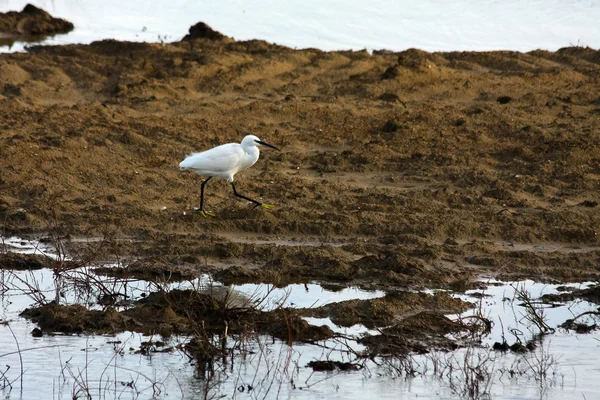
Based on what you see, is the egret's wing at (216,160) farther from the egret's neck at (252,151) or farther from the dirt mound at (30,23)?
the dirt mound at (30,23)

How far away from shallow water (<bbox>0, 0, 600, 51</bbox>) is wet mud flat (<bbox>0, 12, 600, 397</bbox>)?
3538 millimetres

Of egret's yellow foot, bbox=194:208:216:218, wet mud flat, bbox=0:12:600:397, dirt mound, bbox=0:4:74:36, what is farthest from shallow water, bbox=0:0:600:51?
egret's yellow foot, bbox=194:208:216:218

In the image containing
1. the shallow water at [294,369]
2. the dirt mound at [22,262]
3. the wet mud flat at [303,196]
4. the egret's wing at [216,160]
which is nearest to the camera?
the shallow water at [294,369]

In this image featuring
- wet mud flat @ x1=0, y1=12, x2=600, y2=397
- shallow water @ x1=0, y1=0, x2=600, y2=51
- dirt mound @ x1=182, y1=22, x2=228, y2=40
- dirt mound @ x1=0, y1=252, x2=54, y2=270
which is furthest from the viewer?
shallow water @ x1=0, y1=0, x2=600, y2=51

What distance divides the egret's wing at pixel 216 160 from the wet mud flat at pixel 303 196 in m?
0.47

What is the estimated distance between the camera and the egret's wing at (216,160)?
10.2 m

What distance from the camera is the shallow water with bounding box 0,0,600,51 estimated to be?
67.4 feet

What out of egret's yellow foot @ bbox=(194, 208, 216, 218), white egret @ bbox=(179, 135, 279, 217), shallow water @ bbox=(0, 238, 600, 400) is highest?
white egret @ bbox=(179, 135, 279, 217)

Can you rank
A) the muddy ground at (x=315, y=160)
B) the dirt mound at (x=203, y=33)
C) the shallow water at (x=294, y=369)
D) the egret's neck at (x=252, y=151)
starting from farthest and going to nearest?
the dirt mound at (x=203, y=33)
the egret's neck at (x=252, y=151)
the muddy ground at (x=315, y=160)
the shallow water at (x=294, y=369)

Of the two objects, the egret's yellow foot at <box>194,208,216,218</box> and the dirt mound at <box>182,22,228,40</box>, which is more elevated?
the dirt mound at <box>182,22,228,40</box>

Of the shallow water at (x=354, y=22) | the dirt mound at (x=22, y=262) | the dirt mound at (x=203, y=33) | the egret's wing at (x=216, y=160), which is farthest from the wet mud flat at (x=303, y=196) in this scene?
the shallow water at (x=354, y=22)

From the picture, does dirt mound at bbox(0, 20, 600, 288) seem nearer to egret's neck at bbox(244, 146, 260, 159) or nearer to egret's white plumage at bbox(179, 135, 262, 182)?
egret's white plumage at bbox(179, 135, 262, 182)

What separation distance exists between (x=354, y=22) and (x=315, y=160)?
36.6 feet

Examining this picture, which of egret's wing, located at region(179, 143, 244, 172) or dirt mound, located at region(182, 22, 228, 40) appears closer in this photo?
egret's wing, located at region(179, 143, 244, 172)
